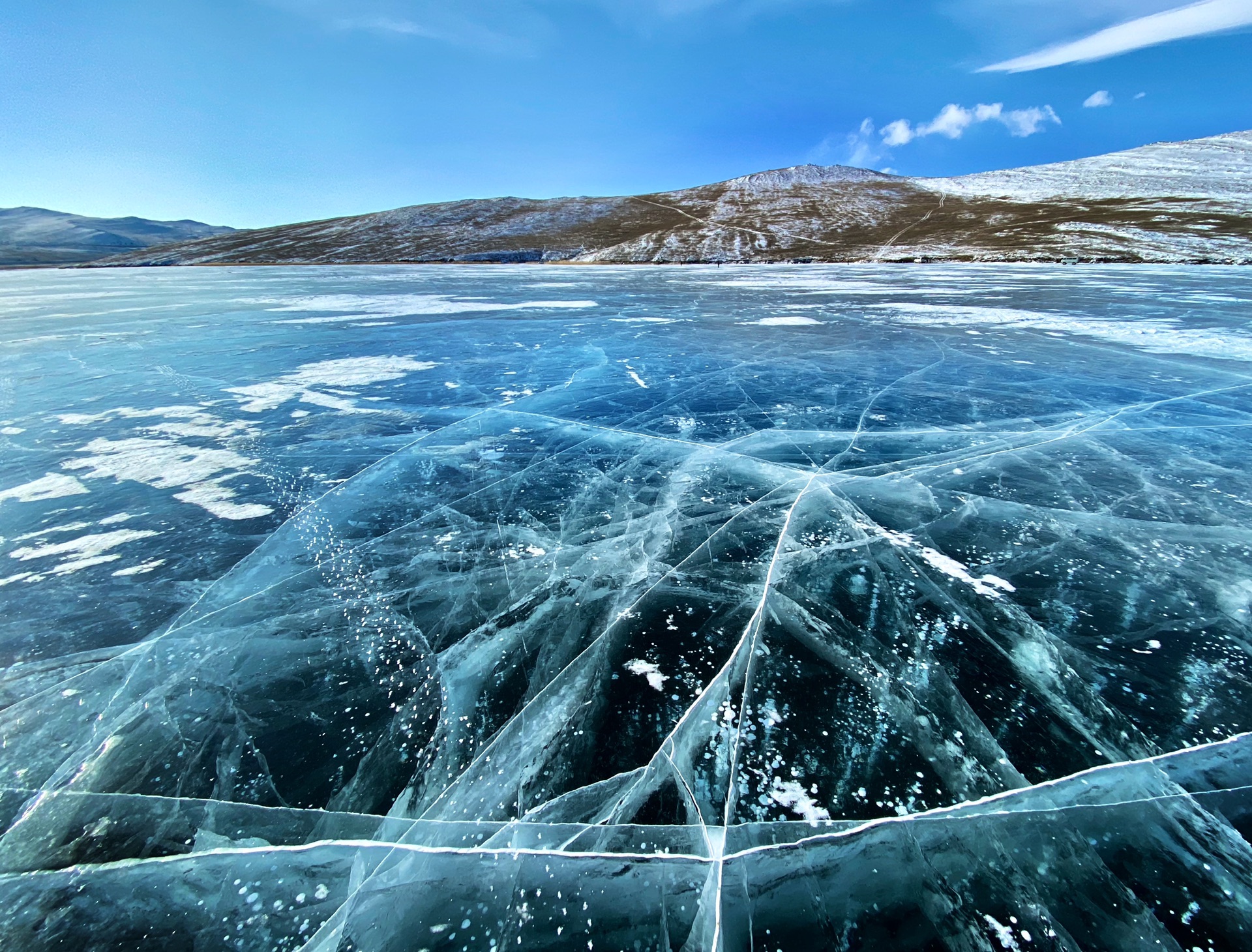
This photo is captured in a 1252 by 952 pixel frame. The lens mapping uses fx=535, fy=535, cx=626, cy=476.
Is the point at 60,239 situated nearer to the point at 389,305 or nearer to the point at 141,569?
the point at 389,305

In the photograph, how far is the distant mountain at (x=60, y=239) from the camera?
116 m

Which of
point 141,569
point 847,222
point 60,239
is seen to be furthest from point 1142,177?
point 60,239

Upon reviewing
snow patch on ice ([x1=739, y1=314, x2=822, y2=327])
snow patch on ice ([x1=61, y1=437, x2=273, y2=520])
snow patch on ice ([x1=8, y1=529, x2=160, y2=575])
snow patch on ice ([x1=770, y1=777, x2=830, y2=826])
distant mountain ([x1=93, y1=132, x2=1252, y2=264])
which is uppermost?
distant mountain ([x1=93, y1=132, x2=1252, y2=264])

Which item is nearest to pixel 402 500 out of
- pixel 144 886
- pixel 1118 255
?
pixel 144 886

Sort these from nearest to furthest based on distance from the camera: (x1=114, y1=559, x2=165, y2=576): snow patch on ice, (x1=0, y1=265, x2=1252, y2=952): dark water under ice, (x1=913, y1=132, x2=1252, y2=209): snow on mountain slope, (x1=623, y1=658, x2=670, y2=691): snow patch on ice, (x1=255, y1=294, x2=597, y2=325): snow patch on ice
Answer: (x1=0, y1=265, x2=1252, y2=952): dark water under ice, (x1=623, y1=658, x2=670, y2=691): snow patch on ice, (x1=114, y1=559, x2=165, y2=576): snow patch on ice, (x1=255, y1=294, x2=597, y2=325): snow patch on ice, (x1=913, y1=132, x2=1252, y2=209): snow on mountain slope

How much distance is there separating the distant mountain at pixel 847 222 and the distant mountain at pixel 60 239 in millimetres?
40118

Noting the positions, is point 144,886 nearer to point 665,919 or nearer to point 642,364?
point 665,919

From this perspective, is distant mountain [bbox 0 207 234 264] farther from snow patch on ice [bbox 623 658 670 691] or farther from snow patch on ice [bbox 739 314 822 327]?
snow patch on ice [bbox 623 658 670 691]

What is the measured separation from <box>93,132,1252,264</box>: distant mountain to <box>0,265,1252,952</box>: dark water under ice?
1902 inches

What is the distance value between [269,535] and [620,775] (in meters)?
2.72

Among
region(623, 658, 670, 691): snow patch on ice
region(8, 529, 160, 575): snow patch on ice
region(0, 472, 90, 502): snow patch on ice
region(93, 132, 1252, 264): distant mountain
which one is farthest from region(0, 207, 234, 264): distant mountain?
region(623, 658, 670, 691): snow patch on ice

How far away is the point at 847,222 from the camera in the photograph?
236 ft

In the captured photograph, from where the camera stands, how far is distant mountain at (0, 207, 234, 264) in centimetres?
11550

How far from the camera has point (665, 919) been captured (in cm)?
145
